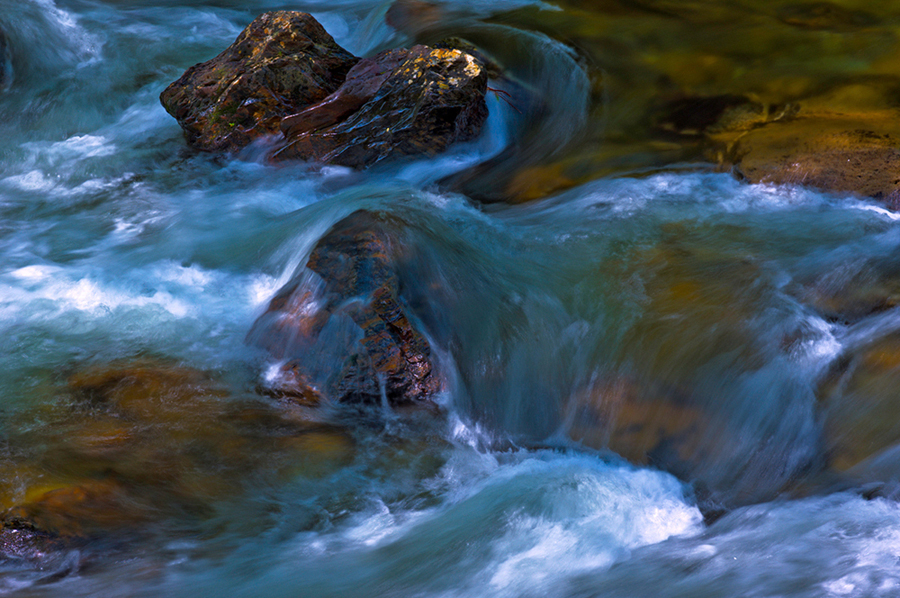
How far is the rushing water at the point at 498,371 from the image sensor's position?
356cm

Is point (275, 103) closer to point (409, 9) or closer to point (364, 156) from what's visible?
point (364, 156)

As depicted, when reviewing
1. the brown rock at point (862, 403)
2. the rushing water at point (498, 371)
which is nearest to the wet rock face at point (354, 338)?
the rushing water at point (498, 371)

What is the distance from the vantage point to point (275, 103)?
21.9 ft

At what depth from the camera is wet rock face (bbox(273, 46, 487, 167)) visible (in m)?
6.29

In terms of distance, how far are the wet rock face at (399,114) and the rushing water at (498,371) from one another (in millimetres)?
173

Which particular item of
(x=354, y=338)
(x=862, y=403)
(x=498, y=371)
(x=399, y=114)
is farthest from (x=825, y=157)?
(x=354, y=338)

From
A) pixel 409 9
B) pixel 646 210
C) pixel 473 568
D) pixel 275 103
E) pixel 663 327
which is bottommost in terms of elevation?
pixel 473 568

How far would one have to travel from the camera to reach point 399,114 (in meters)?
6.38

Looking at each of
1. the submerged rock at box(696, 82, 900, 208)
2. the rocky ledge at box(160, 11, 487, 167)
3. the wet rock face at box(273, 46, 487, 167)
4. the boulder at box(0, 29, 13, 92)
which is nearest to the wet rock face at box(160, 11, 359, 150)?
the rocky ledge at box(160, 11, 487, 167)

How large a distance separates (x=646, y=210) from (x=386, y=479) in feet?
9.30

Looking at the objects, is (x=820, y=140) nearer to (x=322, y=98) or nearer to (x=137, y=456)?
(x=322, y=98)

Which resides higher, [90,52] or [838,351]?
[90,52]

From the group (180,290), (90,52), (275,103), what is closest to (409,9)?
(275,103)

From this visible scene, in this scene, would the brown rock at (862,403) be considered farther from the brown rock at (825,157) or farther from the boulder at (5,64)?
the boulder at (5,64)
